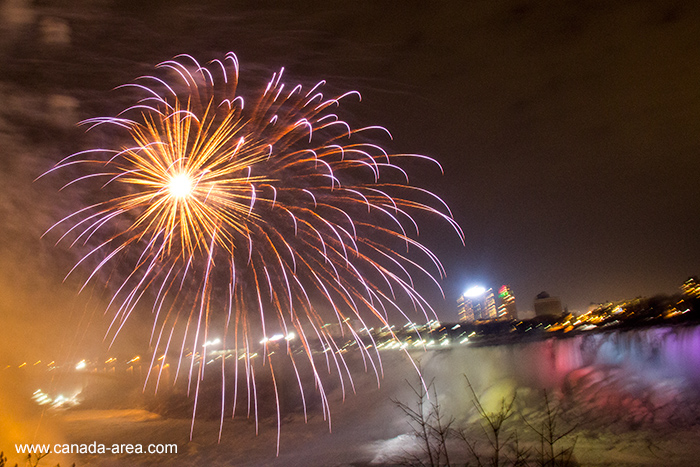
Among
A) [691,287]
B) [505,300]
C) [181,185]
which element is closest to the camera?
[181,185]

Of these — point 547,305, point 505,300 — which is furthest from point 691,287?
point 505,300

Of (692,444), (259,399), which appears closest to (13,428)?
(259,399)

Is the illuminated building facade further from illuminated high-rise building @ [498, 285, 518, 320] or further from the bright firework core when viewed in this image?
the bright firework core

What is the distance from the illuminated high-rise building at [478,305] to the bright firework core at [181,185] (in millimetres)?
72917

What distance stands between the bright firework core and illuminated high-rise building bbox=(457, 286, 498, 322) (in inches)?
2871

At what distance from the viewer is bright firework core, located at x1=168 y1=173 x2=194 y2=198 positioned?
14367 mm

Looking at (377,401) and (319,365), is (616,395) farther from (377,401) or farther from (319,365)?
(319,365)

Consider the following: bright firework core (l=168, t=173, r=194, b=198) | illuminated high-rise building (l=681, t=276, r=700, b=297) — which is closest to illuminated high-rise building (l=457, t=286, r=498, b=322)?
illuminated high-rise building (l=681, t=276, r=700, b=297)

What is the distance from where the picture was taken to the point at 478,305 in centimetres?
9206

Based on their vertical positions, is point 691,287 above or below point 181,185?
below

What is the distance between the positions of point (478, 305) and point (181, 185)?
87.4 metres

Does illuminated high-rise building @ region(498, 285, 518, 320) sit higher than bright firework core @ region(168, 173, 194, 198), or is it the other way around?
bright firework core @ region(168, 173, 194, 198)

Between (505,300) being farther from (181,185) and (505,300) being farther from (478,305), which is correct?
(181,185)

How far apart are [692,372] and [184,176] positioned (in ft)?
66.8
